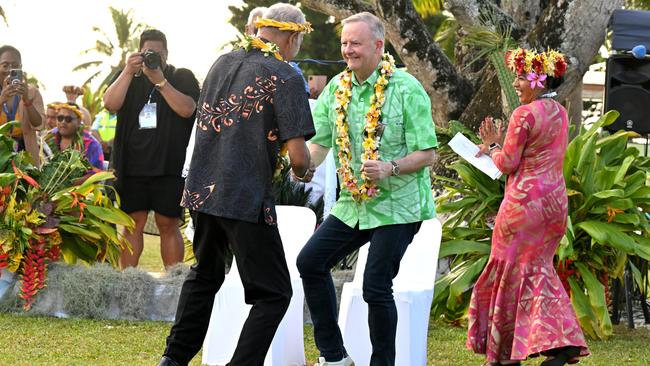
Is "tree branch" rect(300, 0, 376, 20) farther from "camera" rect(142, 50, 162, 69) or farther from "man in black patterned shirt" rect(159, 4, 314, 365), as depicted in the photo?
"man in black patterned shirt" rect(159, 4, 314, 365)

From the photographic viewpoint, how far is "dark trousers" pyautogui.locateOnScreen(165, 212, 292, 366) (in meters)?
5.57

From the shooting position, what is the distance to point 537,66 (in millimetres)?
6414

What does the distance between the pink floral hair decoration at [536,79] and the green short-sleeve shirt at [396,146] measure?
0.62 meters

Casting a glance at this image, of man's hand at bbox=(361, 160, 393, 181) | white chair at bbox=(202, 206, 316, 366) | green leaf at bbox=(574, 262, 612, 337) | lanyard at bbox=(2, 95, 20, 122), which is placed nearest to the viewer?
man's hand at bbox=(361, 160, 393, 181)

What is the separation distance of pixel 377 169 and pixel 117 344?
2529mm

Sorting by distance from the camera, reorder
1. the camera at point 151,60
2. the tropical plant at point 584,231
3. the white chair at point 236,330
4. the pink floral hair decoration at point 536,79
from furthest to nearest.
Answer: the camera at point 151,60 → the tropical plant at point 584,231 → the white chair at point 236,330 → the pink floral hair decoration at point 536,79

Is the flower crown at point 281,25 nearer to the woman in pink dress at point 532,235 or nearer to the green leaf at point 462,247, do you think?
the woman in pink dress at point 532,235

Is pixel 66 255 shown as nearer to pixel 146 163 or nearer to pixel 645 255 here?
pixel 146 163

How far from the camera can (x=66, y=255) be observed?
9125 millimetres

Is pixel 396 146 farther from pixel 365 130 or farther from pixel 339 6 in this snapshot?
pixel 339 6

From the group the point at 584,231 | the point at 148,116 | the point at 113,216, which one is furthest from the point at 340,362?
Result: the point at 148,116

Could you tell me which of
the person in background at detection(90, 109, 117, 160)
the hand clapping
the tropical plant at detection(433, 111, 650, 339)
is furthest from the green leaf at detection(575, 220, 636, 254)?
the person in background at detection(90, 109, 117, 160)

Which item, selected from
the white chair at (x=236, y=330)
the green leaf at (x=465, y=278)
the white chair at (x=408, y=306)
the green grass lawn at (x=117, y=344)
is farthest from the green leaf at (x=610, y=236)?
the white chair at (x=236, y=330)

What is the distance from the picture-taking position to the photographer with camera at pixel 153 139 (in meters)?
9.15
